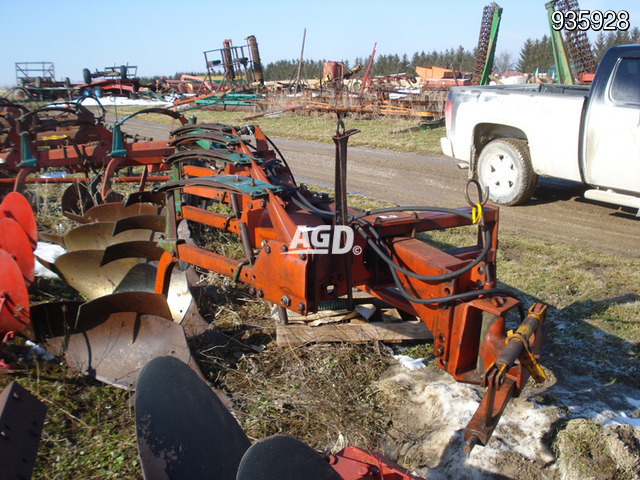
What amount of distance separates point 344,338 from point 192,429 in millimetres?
1883

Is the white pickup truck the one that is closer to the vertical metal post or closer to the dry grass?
the dry grass

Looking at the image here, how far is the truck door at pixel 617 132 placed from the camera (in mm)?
5773

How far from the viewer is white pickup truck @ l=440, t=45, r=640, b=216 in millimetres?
5875

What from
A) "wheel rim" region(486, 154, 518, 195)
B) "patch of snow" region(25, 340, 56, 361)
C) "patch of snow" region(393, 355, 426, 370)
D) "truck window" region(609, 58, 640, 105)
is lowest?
"patch of snow" region(25, 340, 56, 361)

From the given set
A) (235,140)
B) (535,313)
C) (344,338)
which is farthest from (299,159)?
(535,313)

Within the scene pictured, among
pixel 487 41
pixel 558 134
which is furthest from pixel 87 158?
pixel 487 41

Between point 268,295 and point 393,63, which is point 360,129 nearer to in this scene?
point 268,295

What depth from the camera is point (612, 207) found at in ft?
23.6

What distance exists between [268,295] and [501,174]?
18.3 feet

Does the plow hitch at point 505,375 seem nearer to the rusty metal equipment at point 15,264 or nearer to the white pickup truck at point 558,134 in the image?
the rusty metal equipment at point 15,264

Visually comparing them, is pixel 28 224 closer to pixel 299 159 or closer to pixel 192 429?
pixel 192 429

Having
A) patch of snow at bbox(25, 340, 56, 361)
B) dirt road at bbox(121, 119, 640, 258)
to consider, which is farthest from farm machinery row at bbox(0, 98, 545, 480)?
dirt road at bbox(121, 119, 640, 258)

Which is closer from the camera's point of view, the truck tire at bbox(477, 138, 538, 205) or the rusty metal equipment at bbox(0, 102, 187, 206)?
the rusty metal equipment at bbox(0, 102, 187, 206)

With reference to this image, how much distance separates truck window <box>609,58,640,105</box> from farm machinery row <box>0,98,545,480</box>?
385cm
